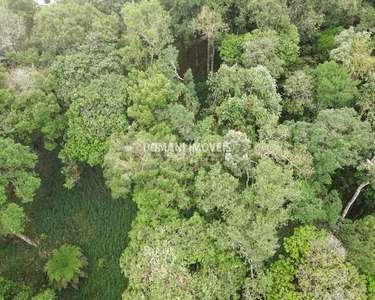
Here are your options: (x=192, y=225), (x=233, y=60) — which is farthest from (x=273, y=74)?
(x=192, y=225)

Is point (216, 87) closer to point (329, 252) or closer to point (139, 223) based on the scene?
point (139, 223)

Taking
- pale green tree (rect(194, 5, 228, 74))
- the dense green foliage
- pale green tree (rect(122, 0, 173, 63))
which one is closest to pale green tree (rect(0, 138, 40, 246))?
the dense green foliage

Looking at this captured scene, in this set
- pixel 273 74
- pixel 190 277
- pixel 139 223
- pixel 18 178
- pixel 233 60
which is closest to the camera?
pixel 190 277

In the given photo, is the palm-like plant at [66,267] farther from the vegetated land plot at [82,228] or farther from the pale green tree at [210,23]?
the pale green tree at [210,23]

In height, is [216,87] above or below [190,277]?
above

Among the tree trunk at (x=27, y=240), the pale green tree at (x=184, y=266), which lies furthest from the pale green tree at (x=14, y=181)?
the pale green tree at (x=184, y=266)

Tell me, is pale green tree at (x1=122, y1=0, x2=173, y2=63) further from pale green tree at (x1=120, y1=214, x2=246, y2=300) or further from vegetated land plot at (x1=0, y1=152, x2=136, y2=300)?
pale green tree at (x1=120, y1=214, x2=246, y2=300)

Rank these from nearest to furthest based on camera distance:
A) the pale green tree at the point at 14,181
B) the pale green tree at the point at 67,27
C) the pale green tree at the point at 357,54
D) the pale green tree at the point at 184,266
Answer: the pale green tree at the point at 184,266 → the pale green tree at the point at 14,181 → the pale green tree at the point at 357,54 → the pale green tree at the point at 67,27
